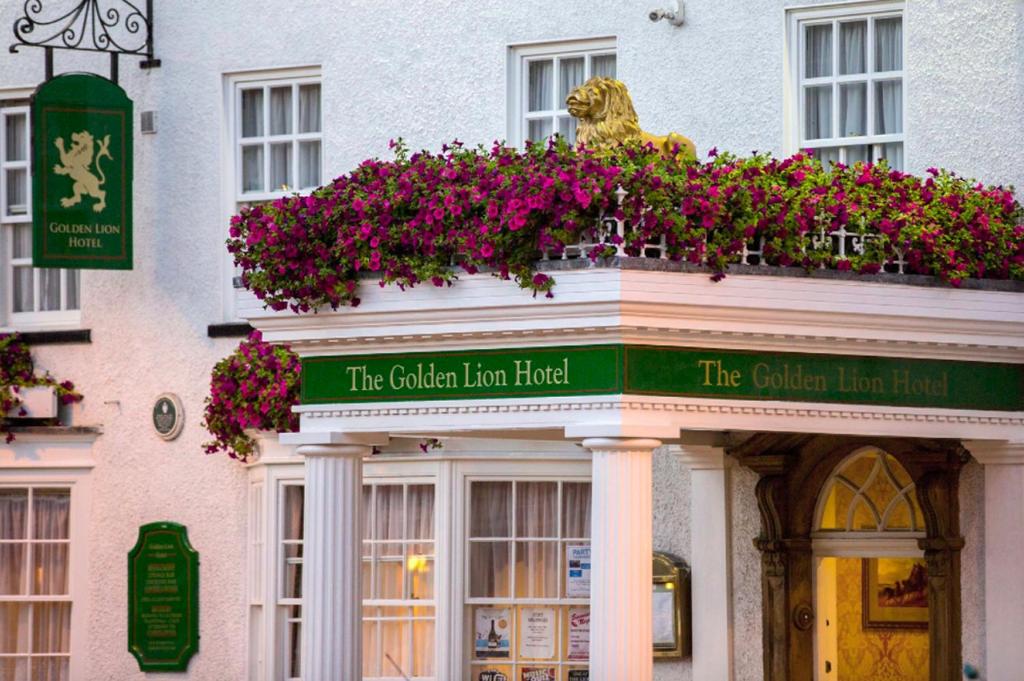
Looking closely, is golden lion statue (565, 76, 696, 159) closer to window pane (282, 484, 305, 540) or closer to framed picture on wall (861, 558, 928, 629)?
window pane (282, 484, 305, 540)

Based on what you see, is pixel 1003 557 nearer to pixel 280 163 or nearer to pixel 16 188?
pixel 280 163

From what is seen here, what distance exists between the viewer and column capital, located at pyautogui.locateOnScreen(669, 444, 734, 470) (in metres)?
16.0

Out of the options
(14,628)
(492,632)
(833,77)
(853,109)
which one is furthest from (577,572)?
(14,628)

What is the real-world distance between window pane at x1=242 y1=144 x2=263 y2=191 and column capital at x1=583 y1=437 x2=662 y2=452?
238 inches

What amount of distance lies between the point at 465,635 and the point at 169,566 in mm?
2665

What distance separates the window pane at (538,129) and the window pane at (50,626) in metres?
5.46

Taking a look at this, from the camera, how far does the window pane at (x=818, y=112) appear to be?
16312mm

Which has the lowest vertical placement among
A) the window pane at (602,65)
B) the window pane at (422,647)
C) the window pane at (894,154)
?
the window pane at (422,647)

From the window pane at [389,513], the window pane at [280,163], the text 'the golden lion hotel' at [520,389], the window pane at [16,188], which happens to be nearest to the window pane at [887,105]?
the text 'the golden lion hotel' at [520,389]

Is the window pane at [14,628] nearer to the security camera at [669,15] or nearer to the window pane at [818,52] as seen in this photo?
the security camera at [669,15]

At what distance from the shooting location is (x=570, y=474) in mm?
16891

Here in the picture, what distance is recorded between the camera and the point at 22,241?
18844 millimetres

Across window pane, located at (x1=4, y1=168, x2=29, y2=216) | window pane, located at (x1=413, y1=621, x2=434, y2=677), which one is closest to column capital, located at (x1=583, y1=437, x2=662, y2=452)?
window pane, located at (x1=413, y1=621, x2=434, y2=677)

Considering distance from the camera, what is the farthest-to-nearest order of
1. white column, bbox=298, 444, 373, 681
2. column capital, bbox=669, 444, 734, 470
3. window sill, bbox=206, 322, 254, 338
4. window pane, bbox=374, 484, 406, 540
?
window sill, bbox=206, 322, 254, 338
window pane, bbox=374, 484, 406, 540
column capital, bbox=669, 444, 734, 470
white column, bbox=298, 444, 373, 681
